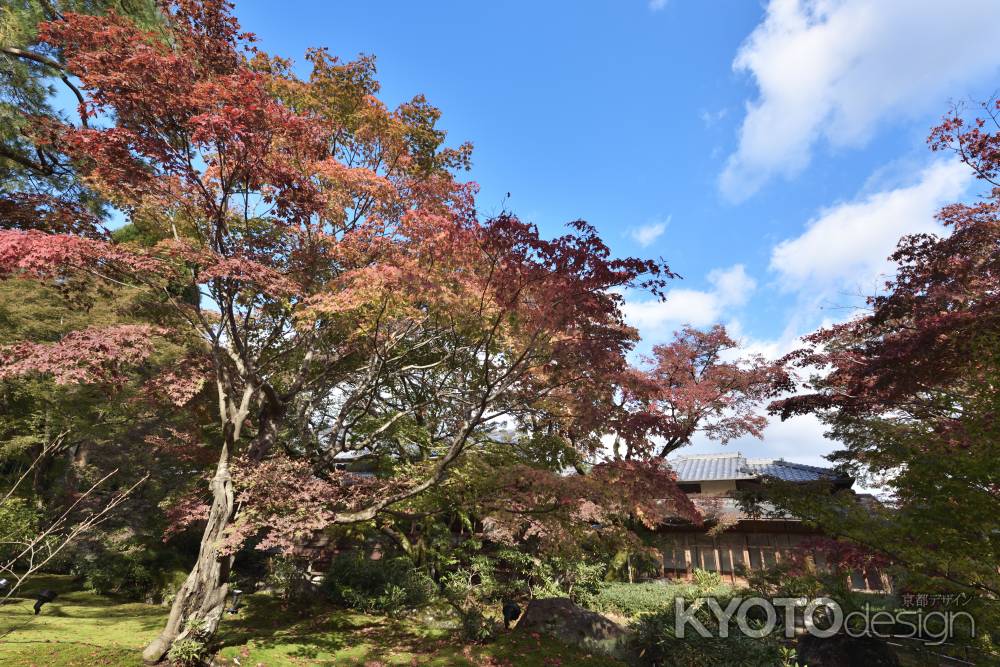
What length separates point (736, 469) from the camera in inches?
928

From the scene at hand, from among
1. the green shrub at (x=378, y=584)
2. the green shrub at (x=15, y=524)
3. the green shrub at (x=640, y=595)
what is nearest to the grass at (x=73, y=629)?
the green shrub at (x=15, y=524)

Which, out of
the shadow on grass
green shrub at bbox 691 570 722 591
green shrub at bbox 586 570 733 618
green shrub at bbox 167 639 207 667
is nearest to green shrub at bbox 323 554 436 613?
the shadow on grass

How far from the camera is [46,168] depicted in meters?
11.5

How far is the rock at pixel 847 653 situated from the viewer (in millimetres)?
9477

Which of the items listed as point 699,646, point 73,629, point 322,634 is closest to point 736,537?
point 699,646

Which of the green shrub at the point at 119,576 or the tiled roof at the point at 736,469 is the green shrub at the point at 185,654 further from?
the tiled roof at the point at 736,469

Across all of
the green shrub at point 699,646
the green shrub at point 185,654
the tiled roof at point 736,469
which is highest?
the tiled roof at point 736,469

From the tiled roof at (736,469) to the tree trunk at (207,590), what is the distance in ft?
60.1

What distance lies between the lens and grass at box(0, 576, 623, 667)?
27.8 ft

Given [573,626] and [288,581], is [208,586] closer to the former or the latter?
[573,626]

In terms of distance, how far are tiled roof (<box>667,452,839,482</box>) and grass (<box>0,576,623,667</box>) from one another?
45.1ft

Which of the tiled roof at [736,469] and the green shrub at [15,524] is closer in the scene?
the green shrub at [15,524]

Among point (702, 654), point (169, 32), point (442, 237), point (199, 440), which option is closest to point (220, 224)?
point (442, 237)

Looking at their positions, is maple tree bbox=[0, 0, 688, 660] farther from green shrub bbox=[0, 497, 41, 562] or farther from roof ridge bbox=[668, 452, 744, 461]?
roof ridge bbox=[668, 452, 744, 461]
